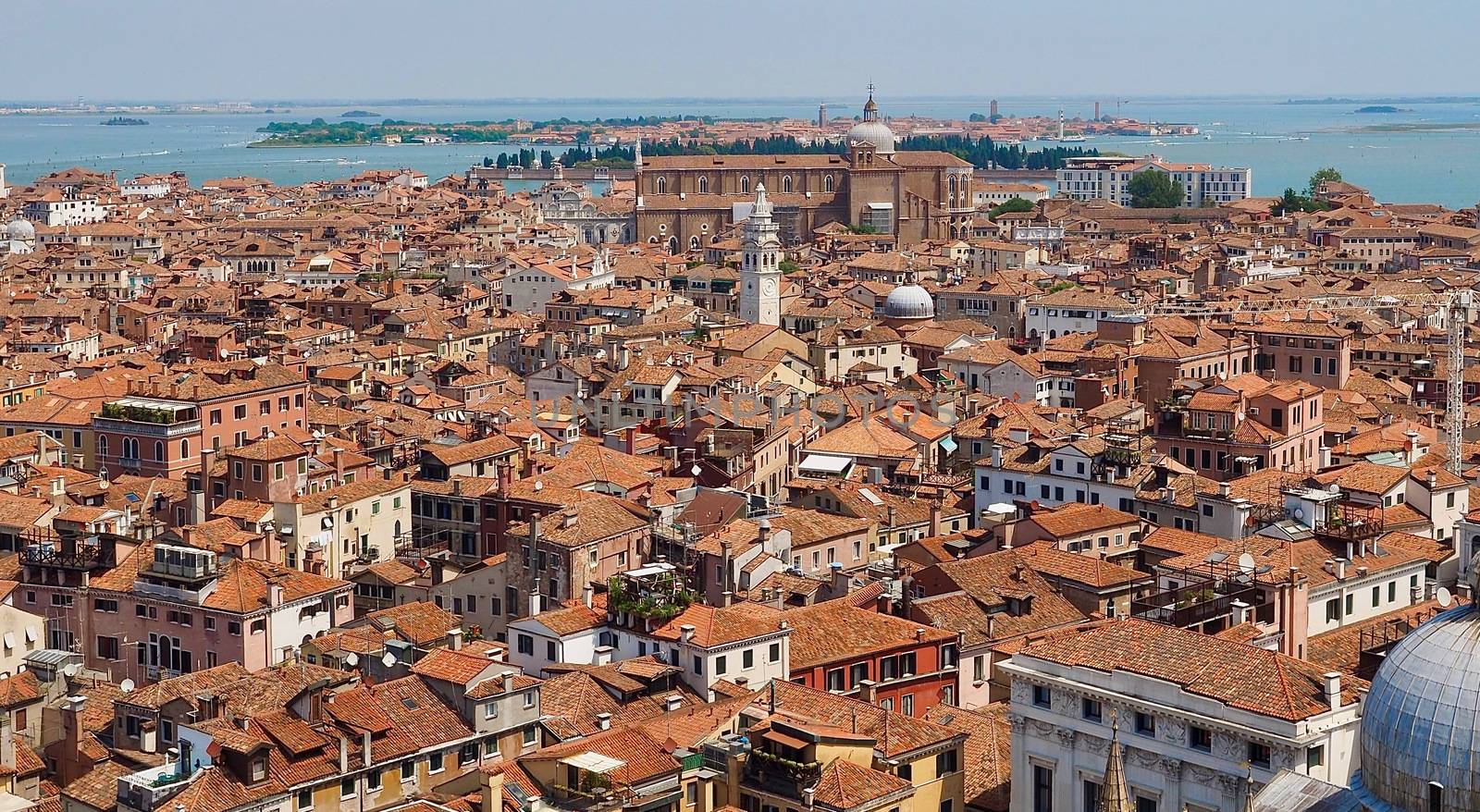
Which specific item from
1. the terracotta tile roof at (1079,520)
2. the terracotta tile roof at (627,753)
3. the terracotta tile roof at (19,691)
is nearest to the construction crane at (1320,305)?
the terracotta tile roof at (1079,520)

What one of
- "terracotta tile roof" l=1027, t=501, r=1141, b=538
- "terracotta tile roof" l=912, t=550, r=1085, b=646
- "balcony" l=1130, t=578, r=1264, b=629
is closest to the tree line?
"terracotta tile roof" l=1027, t=501, r=1141, b=538

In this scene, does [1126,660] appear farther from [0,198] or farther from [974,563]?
[0,198]

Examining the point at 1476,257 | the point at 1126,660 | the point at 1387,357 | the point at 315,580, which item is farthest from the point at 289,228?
the point at 1126,660

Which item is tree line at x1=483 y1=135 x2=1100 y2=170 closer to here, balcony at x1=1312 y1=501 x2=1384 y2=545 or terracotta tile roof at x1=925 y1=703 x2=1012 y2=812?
balcony at x1=1312 y1=501 x2=1384 y2=545

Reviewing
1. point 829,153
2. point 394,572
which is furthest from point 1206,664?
point 829,153

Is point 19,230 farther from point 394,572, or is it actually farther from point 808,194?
point 394,572

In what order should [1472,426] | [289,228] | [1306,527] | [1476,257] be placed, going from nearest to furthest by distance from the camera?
1. [1306,527]
2. [1472,426]
3. [1476,257]
4. [289,228]
